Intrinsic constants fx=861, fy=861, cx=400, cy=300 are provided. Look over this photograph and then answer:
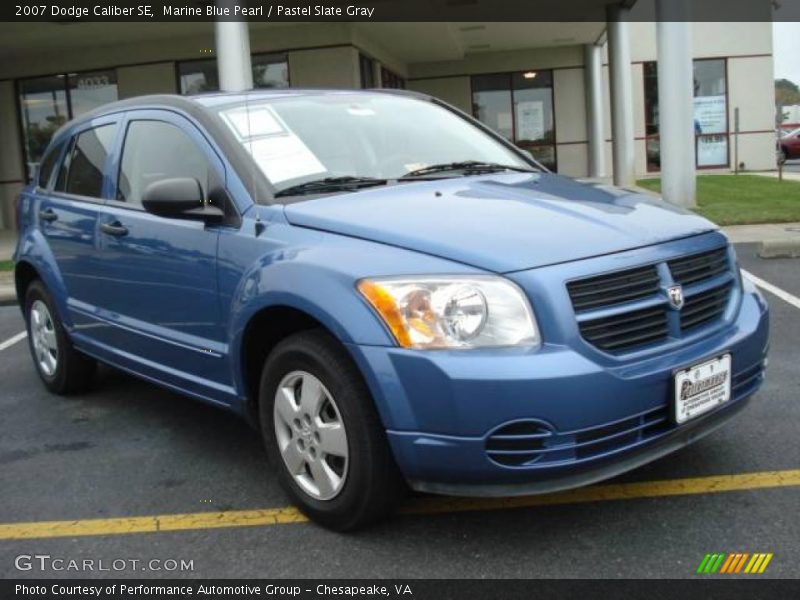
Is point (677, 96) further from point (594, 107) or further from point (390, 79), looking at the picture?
point (594, 107)

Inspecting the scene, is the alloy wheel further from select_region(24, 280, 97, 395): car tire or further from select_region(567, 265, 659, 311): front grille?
select_region(24, 280, 97, 395): car tire

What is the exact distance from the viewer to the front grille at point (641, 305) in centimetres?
279

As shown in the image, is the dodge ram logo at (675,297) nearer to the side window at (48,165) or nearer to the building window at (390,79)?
the side window at (48,165)

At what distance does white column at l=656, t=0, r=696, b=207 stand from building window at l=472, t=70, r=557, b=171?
11857 mm

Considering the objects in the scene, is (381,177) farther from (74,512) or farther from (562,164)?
(562,164)

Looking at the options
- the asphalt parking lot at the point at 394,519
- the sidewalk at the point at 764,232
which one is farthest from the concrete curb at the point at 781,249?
the asphalt parking lot at the point at 394,519

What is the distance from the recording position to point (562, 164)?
25062 mm

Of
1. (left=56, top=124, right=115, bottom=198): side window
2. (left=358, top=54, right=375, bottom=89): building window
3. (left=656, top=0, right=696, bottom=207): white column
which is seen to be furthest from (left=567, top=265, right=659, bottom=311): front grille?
(left=358, top=54, right=375, bottom=89): building window

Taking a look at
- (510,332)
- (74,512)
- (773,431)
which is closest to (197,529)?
(74,512)

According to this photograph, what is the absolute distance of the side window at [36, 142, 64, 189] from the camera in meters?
5.33

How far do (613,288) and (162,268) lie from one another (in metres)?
2.05

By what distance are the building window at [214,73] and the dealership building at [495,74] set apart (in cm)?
3

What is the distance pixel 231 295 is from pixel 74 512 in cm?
111

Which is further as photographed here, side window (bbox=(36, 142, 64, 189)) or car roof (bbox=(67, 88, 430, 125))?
side window (bbox=(36, 142, 64, 189))
